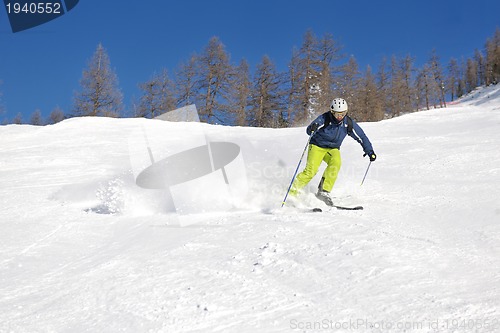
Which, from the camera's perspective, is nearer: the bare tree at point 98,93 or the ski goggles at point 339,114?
the ski goggles at point 339,114

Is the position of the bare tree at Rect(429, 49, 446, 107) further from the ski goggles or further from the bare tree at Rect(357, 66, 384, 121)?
the ski goggles

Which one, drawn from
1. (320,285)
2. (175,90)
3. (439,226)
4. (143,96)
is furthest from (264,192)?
(143,96)

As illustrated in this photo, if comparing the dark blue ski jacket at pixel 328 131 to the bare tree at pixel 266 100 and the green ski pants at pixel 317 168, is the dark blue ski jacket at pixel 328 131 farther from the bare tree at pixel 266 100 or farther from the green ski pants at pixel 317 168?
the bare tree at pixel 266 100

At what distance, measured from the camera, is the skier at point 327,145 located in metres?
6.43

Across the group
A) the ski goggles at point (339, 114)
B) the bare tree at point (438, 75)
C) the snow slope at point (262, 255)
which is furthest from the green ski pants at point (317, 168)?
the bare tree at point (438, 75)

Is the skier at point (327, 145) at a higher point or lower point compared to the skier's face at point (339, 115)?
lower

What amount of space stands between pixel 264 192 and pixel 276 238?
8.29 ft

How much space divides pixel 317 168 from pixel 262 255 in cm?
322

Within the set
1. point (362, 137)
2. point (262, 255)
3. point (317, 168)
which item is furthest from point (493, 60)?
point (262, 255)

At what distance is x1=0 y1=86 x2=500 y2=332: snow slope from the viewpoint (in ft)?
8.59

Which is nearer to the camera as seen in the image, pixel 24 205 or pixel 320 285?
pixel 320 285

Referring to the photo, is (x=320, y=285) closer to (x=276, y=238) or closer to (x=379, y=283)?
(x=379, y=283)

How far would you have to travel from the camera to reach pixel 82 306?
3039mm

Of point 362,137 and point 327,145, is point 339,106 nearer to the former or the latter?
point 327,145
